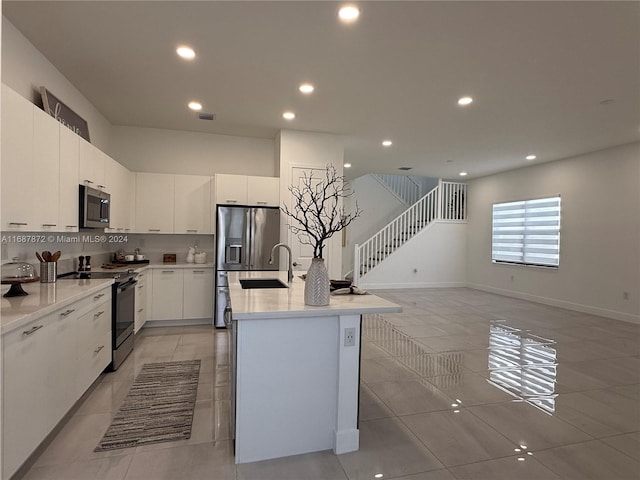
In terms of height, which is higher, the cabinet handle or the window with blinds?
the window with blinds

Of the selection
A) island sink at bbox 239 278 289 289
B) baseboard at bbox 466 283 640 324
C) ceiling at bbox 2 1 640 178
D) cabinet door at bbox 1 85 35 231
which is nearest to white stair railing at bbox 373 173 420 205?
baseboard at bbox 466 283 640 324

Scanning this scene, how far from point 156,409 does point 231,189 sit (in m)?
3.13

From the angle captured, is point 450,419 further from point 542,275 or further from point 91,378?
point 542,275

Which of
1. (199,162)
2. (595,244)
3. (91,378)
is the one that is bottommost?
(91,378)

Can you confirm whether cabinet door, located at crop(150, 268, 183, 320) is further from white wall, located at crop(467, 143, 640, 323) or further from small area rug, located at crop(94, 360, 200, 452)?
white wall, located at crop(467, 143, 640, 323)

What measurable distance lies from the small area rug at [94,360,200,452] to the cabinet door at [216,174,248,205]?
2.38 meters

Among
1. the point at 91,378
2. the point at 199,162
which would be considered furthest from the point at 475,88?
the point at 91,378

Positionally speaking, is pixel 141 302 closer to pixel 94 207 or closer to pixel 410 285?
pixel 94 207

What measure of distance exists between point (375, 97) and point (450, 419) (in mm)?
3344

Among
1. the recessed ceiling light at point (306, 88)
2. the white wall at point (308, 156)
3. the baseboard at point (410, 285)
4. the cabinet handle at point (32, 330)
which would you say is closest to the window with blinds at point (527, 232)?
the baseboard at point (410, 285)

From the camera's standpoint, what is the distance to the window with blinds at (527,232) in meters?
7.02

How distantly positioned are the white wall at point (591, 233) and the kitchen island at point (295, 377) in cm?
572

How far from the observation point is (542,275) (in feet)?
23.7

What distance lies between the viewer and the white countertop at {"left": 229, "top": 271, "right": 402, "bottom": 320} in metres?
2.02
